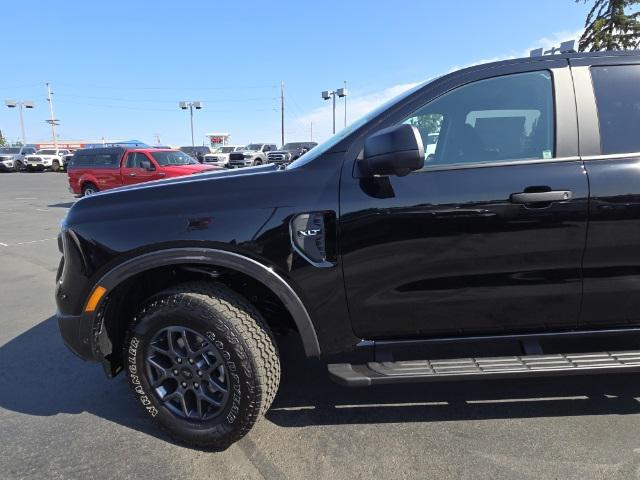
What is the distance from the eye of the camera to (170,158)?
14.2m

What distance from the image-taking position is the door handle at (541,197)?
2199 millimetres

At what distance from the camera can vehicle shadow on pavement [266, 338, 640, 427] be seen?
8.84 ft

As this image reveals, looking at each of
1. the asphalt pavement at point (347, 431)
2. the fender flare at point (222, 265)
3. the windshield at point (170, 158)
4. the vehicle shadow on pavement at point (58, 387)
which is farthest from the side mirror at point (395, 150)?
the windshield at point (170, 158)

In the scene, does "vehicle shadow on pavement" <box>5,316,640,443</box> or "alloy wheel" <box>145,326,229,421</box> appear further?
"vehicle shadow on pavement" <box>5,316,640,443</box>

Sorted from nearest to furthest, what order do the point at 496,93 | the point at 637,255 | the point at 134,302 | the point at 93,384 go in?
the point at 637,255 → the point at 496,93 → the point at 134,302 → the point at 93,384

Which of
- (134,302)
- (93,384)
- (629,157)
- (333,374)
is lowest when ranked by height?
(93,384)

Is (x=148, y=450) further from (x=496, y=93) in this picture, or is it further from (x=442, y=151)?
(x=496, y=93)

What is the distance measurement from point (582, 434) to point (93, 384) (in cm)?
301

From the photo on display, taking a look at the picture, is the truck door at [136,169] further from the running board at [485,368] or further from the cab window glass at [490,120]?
the running board at [485,368]

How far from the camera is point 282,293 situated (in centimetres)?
228

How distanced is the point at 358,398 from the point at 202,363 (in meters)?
1.04

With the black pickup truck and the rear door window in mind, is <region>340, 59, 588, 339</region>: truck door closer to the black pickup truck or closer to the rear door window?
the black pickup truck

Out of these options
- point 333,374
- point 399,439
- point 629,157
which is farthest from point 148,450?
point 629,157

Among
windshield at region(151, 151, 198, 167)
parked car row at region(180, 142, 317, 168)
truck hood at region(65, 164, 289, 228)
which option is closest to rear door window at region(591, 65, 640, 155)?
A: truck hood at region(65, 164, 289, 228)
